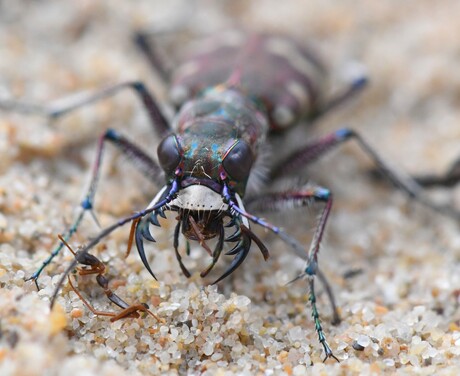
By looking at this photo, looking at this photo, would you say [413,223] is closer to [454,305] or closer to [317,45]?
[454,305]

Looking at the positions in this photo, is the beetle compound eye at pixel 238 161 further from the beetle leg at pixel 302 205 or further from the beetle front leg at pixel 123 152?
the beetle front leg at pixel 123 152

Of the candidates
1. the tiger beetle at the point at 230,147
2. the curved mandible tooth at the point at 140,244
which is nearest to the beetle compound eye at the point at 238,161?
the tiger beetle at the point at 230,147

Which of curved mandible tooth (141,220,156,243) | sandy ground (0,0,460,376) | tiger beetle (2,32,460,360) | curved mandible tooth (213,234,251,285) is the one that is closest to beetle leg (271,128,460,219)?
tiger beetle (2,32,460,360)

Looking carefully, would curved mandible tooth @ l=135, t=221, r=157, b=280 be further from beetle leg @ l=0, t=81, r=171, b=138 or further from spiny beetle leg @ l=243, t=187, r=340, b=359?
beetle leg @ l=0, t=81, r=171, b=138

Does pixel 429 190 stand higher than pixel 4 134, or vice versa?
pixel 4 134

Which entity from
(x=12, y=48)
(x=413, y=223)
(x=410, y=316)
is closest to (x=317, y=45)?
(x=413, y=223)

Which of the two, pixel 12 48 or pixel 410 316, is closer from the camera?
pixel 410 316

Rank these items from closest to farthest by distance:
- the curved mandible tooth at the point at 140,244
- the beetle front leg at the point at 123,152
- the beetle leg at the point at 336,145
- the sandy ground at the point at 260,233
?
the sandy ground at the point at 260,233 < the curved mandible tooth at the point at 140,244 < the beetle front leg at the point at 123,152 < the beetle leg at the point at 336,145

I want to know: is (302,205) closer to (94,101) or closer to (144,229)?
(144,229)
